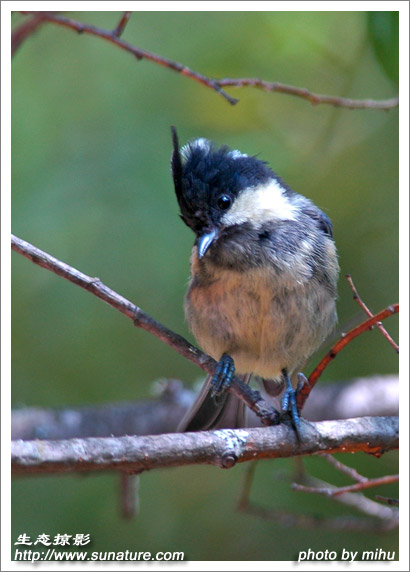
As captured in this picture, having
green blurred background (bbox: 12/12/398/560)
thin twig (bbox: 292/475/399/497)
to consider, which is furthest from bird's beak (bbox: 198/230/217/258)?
thin twig (bbox: 292/475/399/497)

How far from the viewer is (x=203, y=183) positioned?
2.02 meters

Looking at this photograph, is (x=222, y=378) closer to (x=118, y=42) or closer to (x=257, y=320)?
(x=257, y=320)

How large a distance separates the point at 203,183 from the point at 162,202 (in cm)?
76

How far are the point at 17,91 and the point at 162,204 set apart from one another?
694 millimetres

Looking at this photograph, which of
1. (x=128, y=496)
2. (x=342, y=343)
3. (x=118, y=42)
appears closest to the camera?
(x=342, y=343)

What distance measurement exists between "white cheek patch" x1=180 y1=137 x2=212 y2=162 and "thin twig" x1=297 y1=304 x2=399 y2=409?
0.72 meters

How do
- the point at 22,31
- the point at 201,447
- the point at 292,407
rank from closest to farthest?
the point at 201,447 < the point at 292,407 < the point at 22,31

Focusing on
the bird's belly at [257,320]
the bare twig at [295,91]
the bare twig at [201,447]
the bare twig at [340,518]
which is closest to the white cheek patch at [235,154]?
the bare twig at [295,91]

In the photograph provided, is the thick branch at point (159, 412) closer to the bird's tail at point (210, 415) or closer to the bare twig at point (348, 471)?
the bird's tail at point (210, 415)

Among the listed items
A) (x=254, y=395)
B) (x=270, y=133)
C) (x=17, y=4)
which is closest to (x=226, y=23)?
(x=270, y=133)

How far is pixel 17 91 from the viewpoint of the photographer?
2572mm

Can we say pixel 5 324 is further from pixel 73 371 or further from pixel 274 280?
pixel 73 371

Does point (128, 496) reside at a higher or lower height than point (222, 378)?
lower

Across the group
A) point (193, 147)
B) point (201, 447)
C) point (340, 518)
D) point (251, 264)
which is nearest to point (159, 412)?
point (340, 518)
